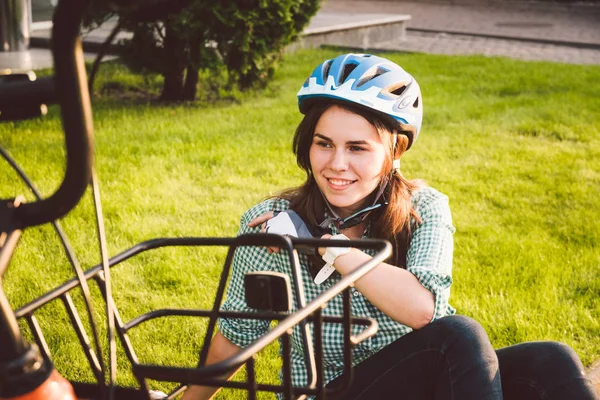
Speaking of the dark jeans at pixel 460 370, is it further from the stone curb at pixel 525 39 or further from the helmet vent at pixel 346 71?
the stone curb at pixel 525 39

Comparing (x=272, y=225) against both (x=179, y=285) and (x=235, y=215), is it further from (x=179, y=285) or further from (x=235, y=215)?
(x=235, y=215)

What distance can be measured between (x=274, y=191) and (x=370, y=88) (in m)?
3.06

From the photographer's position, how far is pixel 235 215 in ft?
16.2

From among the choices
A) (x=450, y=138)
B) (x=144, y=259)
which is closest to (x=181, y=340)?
(x=144, y=259)

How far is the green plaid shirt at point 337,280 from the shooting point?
2334 mm

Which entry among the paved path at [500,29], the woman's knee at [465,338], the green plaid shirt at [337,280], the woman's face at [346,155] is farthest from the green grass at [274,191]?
the paved path at [500,29]

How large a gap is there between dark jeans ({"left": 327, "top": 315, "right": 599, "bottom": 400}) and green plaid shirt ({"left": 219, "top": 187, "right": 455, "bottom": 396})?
11 cm

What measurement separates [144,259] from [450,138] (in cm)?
365

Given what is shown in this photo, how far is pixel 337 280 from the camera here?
2.38 meters

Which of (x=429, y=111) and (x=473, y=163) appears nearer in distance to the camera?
(x=473, y=163)

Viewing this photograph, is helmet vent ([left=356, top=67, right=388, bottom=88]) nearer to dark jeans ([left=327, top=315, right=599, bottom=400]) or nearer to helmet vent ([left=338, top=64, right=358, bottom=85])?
helmet vent ([left=338, top=64, right=358, bottom=85])

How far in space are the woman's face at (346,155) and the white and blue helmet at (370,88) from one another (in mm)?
70

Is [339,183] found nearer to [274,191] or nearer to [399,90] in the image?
[399,90]

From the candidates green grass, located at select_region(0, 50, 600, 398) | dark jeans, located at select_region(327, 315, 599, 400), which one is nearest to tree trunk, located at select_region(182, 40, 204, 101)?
green grass, located at select_region(0, 50, 600, 398)
